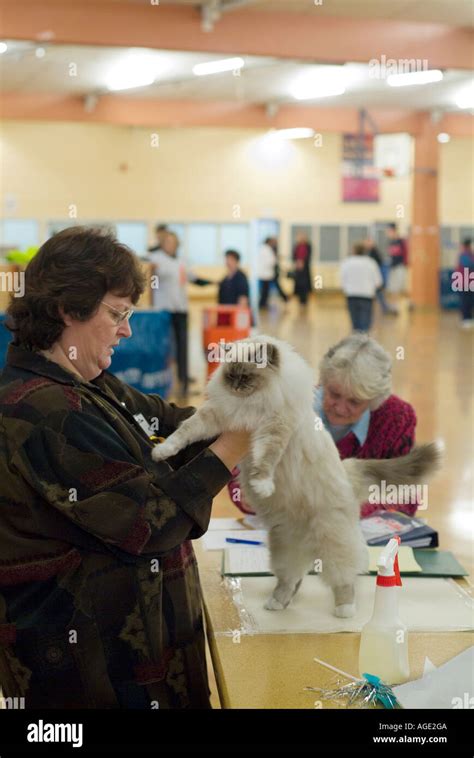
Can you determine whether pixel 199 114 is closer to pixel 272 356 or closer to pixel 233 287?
pixel 233 287

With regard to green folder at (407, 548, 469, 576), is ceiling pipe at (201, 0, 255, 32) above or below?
above

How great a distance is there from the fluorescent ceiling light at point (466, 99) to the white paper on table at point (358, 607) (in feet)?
54.0

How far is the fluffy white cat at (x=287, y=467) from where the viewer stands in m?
1.80

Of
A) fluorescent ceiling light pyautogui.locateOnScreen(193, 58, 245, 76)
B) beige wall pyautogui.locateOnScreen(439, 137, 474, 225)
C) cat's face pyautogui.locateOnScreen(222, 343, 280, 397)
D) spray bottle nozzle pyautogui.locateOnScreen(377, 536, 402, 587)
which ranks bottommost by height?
spray bottle nozzle pyautogui.locateOnScreen(377, 536, 402, 587)

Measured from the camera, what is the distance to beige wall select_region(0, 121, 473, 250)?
21875 mm

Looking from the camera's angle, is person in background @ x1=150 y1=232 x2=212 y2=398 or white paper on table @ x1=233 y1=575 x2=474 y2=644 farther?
person in background @ x1=150 y1=232 x2=212 y2=398

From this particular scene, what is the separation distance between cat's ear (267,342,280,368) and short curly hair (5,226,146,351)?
13.2 inches

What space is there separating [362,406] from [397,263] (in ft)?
→ 63.9

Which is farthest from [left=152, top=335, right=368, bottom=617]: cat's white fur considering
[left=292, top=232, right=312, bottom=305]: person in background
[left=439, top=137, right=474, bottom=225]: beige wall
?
[left=439, top=137, right=474, bottom=225]: beige wall

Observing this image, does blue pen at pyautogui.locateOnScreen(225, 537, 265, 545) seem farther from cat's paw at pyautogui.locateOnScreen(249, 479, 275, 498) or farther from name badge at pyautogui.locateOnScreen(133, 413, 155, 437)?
cat's paw at pyautogui.locateOnScreen(249, 479, 275, 498)

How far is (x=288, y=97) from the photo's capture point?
693 inches

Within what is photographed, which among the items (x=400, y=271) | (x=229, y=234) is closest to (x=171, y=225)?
(x=229, y=234)

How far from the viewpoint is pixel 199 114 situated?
1802cm

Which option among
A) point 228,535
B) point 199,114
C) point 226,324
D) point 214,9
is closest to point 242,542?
point 228,535
